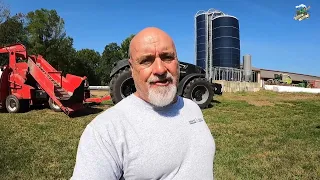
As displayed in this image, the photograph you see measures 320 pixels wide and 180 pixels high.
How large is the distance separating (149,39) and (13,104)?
10.6 meters

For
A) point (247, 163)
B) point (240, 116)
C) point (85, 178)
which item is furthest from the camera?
point (240, 116)

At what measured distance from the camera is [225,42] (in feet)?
172

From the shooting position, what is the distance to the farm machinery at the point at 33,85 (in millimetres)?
10944

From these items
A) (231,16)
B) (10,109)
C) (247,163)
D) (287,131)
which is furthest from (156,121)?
(231,16)

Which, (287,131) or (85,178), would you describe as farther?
(287,131)

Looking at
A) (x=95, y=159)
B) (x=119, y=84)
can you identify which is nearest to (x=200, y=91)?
(x=119, y=84)

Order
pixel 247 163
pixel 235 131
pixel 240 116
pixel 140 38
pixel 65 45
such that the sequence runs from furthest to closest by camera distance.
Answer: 1. pixel 65 45
2. pixel 240 116
3. pixel 235 131
4. pixel 247 163
5. pixel 140 38

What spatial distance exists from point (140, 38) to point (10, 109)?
10.6 meters

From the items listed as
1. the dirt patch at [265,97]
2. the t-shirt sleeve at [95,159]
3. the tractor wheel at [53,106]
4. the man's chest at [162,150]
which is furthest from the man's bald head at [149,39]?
the dirt patch at [265,97]

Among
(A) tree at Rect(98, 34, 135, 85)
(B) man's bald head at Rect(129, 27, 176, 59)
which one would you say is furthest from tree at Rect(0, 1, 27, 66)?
(B) man's bald head at Rect(129, 27, 176, 59)

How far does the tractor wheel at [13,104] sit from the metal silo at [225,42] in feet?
141

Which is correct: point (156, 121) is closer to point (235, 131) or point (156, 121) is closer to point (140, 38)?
point (140, 38)

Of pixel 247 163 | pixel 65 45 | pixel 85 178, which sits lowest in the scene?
pixel 247 163

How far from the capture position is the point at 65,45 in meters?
48.2
